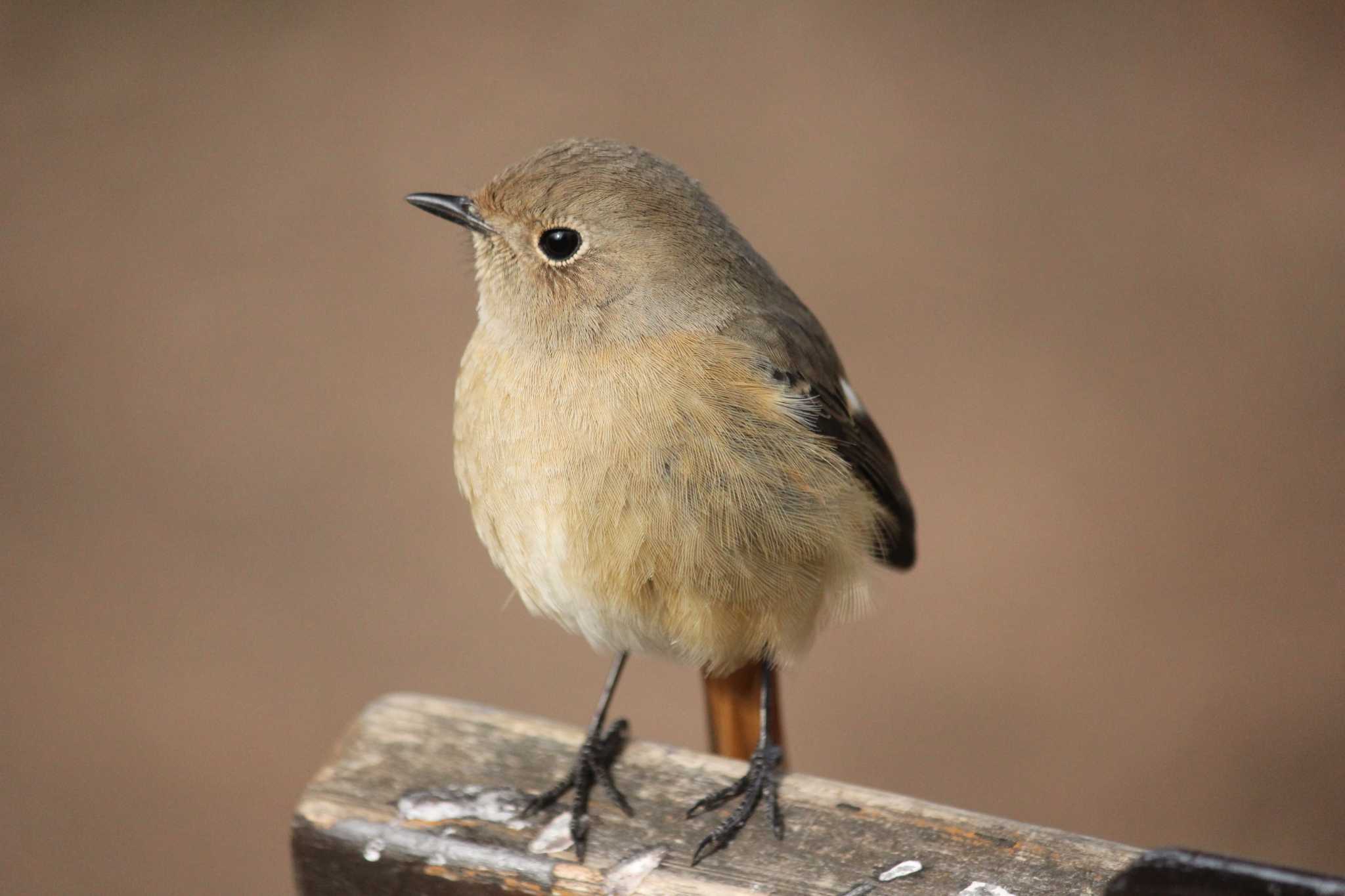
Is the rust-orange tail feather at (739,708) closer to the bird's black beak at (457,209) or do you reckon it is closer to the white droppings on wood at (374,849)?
the white droppings on wood at (374,849)

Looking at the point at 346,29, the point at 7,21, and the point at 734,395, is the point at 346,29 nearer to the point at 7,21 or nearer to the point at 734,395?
the point at 7,21

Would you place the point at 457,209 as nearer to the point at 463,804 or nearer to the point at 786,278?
the point at 463,804

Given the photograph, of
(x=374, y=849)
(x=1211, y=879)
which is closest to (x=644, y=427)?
(x=374, y=849)

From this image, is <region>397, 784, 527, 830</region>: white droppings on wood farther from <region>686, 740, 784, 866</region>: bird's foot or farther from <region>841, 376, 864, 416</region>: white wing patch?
<region>841, 376, 864, 416</region>: white wing patch

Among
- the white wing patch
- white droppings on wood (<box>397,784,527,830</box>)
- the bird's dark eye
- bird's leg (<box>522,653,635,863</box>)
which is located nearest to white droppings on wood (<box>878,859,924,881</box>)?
bird's leg (<box>522,653,635,863</box>)

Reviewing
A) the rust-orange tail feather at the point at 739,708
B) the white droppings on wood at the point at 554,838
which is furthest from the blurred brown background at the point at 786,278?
the white droppings on wood at the point at 554,838

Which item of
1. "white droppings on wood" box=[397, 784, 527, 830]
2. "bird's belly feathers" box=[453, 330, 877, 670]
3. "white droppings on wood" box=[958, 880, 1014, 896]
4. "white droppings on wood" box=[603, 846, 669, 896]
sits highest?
"bird's belly feathers" box=[453, 330, 877, 670]
